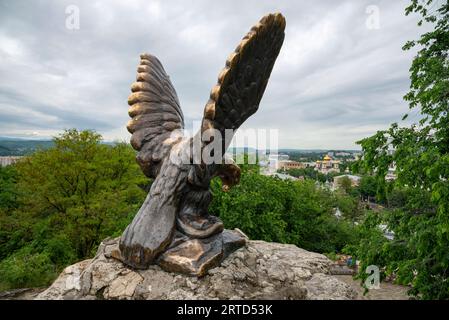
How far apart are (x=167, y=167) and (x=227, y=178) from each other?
2.91 feet

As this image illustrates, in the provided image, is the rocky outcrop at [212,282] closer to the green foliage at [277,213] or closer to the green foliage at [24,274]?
the green foliage at [24,274]

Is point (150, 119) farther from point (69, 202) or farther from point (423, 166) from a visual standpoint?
point (69, 202)

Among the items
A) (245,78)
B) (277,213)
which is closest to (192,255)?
(245,78)

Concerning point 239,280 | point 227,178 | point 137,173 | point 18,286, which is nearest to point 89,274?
point 239,280

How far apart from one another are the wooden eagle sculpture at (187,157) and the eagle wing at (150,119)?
0.04ft

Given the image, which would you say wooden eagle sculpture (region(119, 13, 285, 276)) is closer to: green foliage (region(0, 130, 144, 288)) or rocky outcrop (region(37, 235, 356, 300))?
rocky outcrop (region(37, 235, 356, 300))

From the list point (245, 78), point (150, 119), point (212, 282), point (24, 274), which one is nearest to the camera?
point (245, 78)

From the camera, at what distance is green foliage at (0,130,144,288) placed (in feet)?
35.3

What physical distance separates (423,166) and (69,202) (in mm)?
11095

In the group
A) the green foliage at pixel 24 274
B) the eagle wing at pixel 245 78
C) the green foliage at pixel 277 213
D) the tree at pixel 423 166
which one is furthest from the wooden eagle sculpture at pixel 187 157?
the green foliage at pixel 24 274

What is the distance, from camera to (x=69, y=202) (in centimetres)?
1123

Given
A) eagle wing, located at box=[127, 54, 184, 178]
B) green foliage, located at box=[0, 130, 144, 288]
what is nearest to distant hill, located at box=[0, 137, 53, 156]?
green foliage, located at box=[0, 130, 144, 288]

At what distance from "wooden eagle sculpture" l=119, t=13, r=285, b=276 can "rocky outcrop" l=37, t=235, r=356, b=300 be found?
123 millimetres
